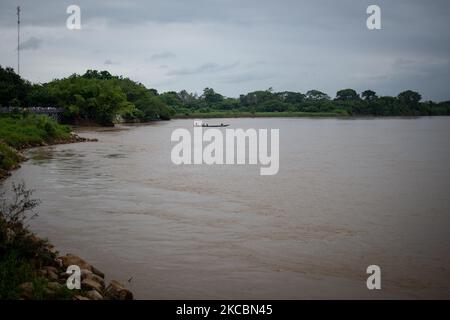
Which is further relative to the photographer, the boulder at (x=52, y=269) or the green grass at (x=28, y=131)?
the green grass at (x=28, y=131)

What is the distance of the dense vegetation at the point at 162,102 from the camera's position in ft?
224

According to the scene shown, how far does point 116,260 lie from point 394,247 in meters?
5.97

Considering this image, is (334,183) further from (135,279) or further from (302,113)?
(302,113)

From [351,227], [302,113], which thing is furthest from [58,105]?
[302,113]

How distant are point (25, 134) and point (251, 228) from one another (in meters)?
26.8

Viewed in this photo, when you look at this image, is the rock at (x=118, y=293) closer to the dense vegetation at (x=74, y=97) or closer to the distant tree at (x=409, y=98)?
the dense vegetation at (x=74, y=97)

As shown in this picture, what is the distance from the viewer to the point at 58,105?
224 feet

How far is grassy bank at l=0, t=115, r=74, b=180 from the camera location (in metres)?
26.2

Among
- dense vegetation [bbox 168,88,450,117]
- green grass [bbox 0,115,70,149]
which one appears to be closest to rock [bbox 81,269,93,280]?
green grass [bbox 0,115,70,149]

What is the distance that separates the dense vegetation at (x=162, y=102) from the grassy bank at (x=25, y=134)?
20.4 metres

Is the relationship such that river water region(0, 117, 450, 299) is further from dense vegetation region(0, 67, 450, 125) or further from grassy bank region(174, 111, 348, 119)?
grassy bank region(174, 111, 348, 119)

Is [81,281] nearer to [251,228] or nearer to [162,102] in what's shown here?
[251,228]

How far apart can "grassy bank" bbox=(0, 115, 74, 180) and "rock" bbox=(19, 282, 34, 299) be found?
18.4 meters

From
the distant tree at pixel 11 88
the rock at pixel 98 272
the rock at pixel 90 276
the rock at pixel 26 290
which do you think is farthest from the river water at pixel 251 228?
the distant tree at pixel 11 88
